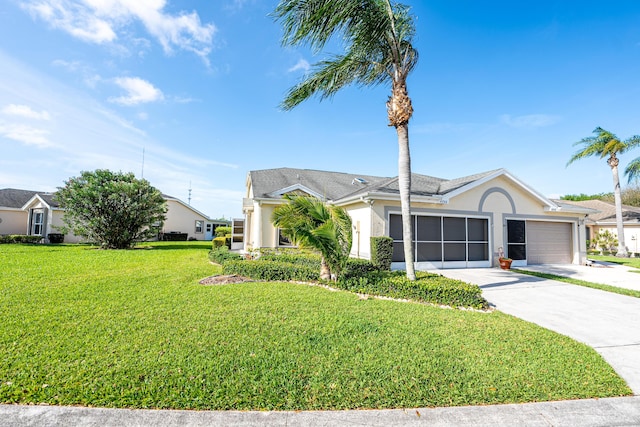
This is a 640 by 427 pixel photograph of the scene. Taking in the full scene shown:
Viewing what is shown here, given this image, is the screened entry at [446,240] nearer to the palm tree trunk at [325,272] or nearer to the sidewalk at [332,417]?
the palm tree trunk at [325,272]

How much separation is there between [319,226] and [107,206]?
58.3ft

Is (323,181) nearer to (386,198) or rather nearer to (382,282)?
(386,198)

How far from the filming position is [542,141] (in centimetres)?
1622

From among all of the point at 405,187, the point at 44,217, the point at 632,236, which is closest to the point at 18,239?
the point at 44,217

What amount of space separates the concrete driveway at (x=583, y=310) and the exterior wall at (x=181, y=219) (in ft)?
102

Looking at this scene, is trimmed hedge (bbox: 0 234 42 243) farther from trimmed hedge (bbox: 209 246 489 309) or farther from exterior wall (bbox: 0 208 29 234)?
trimmed hedge (bbox: 209 246 489 309)

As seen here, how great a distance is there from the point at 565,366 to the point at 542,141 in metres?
16.9

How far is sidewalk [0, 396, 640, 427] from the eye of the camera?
8.44ft

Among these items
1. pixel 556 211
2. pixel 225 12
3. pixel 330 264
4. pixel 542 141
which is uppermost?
pixel 225 12

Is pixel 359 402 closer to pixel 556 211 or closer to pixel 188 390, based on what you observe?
pixel 188 390

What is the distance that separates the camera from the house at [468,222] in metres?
12.2

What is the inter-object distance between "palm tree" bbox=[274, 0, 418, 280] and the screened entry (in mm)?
4659

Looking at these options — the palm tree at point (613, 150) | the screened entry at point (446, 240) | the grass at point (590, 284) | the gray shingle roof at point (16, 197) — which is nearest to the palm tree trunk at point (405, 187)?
the screened entry at point (446, 240)

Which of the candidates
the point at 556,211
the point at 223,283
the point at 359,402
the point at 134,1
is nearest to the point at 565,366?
the point at 359,402
